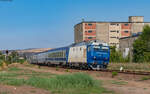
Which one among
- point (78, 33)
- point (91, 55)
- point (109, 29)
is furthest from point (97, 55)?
point (78, 33)

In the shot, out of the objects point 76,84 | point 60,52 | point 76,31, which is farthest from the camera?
point 76,31

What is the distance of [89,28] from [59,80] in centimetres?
8797

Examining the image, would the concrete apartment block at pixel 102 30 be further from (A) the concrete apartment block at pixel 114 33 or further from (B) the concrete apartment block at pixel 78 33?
(B) the concrete apartment block at pixel 78 33

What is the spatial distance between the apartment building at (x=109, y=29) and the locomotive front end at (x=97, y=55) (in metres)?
70.5

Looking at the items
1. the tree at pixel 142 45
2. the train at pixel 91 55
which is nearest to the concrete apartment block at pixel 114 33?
the tree at pixel 142 45

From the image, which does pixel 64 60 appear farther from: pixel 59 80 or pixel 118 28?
pixel 118 28

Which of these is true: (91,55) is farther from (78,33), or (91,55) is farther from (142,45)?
(78,33)

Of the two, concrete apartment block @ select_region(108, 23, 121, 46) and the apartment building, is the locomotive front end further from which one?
concrete apartment block @ select_region(108, 23, 121, 46)

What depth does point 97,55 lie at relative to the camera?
29578 millimetres

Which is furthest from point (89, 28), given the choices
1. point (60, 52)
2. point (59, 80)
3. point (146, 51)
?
point (59, 80)

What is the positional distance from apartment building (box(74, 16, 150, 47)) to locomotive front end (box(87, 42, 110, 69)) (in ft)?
Result: 231

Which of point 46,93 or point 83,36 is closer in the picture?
point 46,93

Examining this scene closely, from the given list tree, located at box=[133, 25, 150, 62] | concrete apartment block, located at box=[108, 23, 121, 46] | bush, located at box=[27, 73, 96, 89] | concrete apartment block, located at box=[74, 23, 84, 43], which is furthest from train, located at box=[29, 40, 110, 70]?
concrete apartment block, located at box=[74, 23, 84, 43]

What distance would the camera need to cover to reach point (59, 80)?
14.1 m
